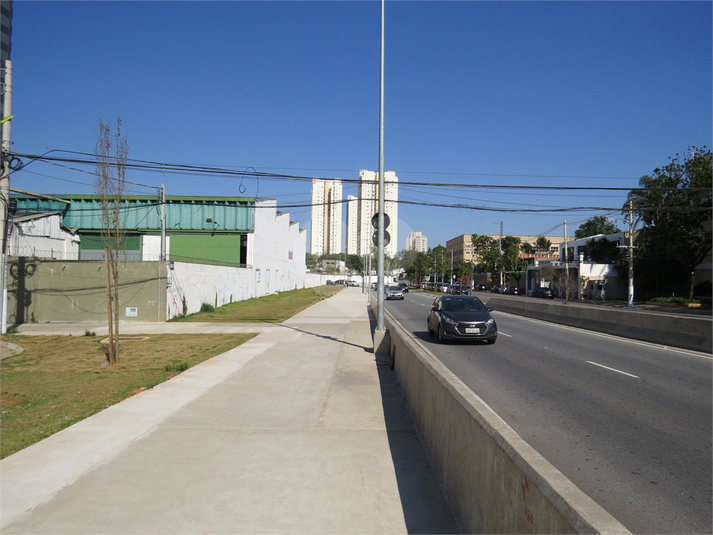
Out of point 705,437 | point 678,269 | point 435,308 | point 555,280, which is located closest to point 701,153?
point 678,269

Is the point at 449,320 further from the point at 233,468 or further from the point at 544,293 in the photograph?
the point at 544,293

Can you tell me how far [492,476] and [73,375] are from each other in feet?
34.0

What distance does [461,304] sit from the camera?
16.5 m

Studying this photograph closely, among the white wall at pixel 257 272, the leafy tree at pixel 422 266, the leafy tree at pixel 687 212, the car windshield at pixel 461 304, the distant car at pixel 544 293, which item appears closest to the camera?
the car windshield at pixel 461 304

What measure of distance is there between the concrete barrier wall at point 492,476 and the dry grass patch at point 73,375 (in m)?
5.14

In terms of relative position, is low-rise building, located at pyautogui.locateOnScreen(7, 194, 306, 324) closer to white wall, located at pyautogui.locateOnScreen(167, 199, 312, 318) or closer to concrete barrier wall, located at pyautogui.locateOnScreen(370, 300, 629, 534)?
white wall, located at pyautogui.locateOnScreen(167, 199, 312, 318)

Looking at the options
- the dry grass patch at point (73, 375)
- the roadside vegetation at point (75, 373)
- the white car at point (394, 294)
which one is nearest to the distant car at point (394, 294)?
the white car at point (394, 294)

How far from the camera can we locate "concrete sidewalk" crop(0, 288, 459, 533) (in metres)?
4.31

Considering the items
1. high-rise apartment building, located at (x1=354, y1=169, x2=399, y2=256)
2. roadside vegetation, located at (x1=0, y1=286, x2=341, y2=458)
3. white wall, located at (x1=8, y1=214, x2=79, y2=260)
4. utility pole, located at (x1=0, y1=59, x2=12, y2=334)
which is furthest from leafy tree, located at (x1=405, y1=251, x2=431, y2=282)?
utility pole, located at (x1=0, y1=59, x2=12, y2=334)

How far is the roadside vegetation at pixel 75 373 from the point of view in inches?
287

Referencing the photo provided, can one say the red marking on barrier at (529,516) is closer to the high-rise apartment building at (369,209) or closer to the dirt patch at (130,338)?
the dirt patch at (130,338)

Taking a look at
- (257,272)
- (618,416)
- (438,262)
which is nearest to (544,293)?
(257,272)

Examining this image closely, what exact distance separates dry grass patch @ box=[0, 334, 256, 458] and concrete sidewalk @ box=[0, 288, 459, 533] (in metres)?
0.56

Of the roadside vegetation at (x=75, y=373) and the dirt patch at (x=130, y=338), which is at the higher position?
the roadside vegetation at (x=75, y=373)
